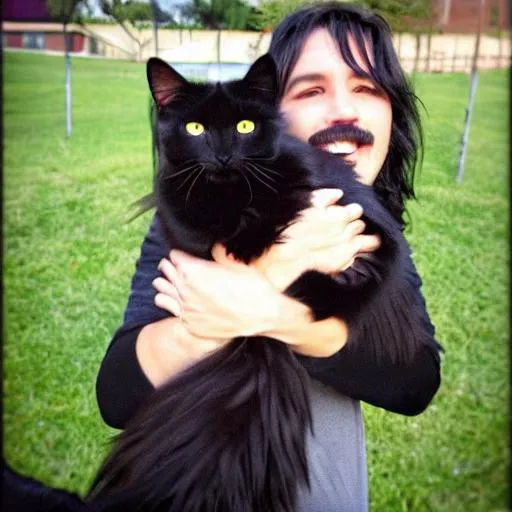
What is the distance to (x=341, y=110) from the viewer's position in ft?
2.46

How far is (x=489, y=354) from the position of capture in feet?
3.12

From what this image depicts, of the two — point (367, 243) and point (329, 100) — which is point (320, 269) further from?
point (329, 100)

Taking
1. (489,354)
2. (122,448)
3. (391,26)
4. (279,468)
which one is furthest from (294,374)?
(391,26)

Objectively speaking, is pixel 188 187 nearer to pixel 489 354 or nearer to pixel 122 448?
pixel 122 448

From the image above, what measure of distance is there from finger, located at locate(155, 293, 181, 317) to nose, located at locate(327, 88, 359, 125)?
307 millimetres

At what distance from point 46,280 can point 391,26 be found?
62 cm

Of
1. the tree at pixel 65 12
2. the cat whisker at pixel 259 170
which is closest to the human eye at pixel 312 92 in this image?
the cat whisker at pixel 259 170

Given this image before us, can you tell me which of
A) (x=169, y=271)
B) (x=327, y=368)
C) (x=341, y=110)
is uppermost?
(x=341, y=110)

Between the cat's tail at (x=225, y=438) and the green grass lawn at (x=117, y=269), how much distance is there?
130 mm

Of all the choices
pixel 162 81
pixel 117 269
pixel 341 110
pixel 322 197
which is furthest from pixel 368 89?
pixel 117 269

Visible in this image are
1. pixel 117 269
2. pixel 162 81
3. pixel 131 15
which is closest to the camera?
pixel 162 81

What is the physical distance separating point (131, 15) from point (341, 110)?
0.31m

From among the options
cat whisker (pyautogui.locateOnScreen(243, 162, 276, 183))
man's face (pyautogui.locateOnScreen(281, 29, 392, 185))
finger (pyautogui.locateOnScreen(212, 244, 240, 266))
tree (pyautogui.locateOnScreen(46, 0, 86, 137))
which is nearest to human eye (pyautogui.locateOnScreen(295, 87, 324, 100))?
man's face (pyautogui.locateOnScreen(281, 29, 392, 185))

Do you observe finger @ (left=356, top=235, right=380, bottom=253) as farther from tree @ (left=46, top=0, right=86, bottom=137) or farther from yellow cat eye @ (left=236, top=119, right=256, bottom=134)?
tree @ (left=46, top=0, right=86, bottom=137)
